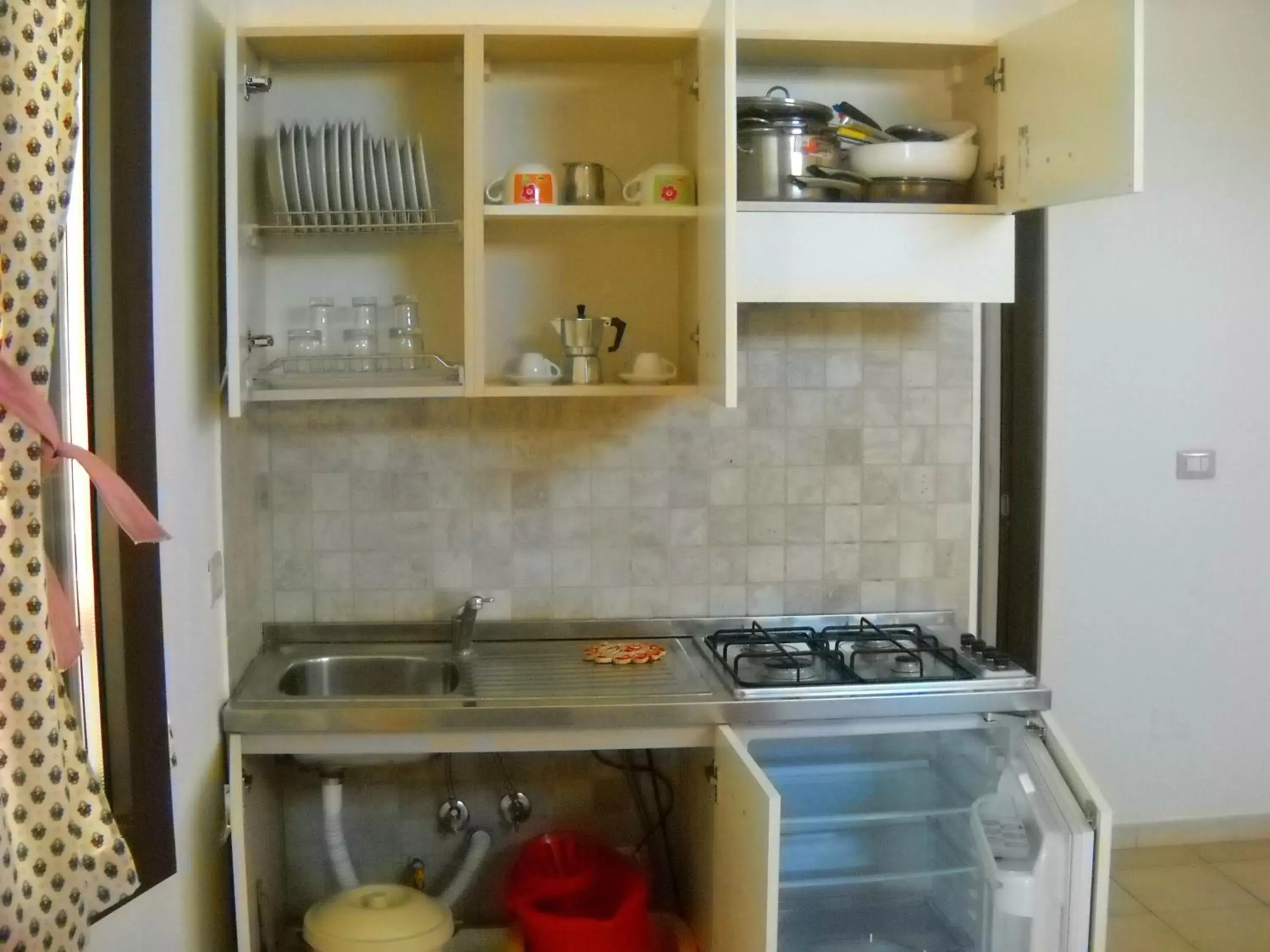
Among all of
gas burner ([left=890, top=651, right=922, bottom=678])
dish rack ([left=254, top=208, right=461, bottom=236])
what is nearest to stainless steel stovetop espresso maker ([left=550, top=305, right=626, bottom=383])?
dish rack ([left=254, top=208, right=461, bottom=236])

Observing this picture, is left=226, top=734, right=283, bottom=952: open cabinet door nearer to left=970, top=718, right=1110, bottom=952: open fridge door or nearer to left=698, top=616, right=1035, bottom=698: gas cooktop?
left=698, top=616, right=1035, bottom=698: gas cooktop

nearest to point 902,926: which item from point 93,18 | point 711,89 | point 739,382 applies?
point 739,382

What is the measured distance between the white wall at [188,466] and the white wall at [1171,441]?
1.98 m

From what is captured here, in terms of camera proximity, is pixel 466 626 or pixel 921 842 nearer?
pixel 921 842

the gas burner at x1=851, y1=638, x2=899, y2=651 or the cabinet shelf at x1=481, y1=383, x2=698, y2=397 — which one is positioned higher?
the cabinet shelf at x1=481, y1=383, x2=698, y2=397

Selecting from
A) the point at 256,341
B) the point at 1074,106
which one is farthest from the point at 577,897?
the point at 1074,106

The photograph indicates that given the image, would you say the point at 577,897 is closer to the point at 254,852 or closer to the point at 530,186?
the point at 254,852

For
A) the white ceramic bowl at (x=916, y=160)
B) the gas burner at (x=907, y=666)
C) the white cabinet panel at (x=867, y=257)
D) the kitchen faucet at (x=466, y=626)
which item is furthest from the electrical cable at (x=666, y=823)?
the white ceramic bowl at (x=916, y=160)

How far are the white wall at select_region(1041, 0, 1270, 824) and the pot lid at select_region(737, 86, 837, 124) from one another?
3.31 feet

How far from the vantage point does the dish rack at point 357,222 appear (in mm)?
2104

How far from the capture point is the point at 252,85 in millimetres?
2016

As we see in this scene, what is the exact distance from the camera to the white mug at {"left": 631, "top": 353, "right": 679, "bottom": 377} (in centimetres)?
217

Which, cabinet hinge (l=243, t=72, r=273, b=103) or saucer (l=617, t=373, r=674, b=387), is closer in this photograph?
cabinet hinge (l=243, t=72, r=273, b=103)

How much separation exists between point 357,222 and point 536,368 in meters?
0.43
